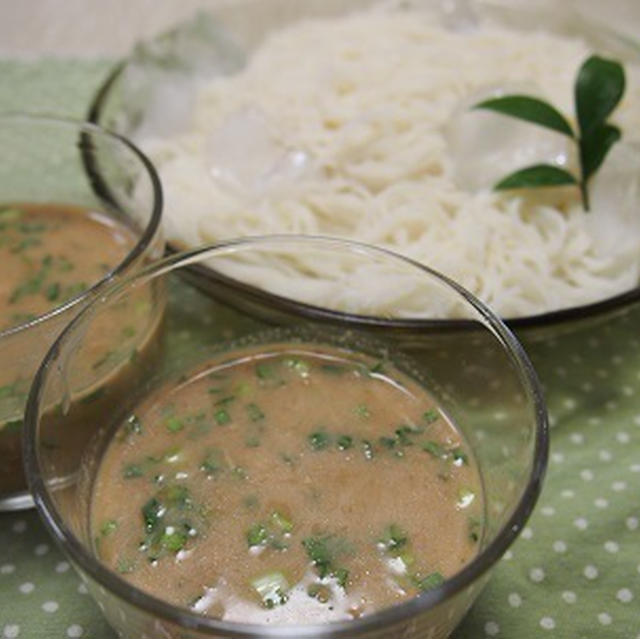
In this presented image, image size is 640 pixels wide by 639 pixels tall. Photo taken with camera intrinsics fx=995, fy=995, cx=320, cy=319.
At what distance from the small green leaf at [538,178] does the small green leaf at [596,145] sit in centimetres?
4

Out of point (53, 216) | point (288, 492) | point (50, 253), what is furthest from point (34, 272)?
point (288, 492)

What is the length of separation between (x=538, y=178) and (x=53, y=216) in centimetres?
85

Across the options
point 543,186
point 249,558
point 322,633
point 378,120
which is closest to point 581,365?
point 543,186

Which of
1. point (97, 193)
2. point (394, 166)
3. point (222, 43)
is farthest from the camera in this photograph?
point (222, 43)

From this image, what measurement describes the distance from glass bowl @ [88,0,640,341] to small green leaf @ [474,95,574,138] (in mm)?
208

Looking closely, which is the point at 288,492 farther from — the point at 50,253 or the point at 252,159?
the point at 252,159

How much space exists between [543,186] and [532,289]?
0.68 ft

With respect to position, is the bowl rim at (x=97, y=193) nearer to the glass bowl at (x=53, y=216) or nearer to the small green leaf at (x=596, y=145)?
the glass bowl at (x=53, y=216)

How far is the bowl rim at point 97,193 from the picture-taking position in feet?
4.33

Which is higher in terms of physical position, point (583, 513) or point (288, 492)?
point (288, 492)

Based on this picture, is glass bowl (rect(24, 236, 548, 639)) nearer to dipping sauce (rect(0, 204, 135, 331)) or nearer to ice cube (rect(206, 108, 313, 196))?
dipping sauce (rect(0, 204, 135, 331))

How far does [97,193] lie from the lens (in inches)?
67.5

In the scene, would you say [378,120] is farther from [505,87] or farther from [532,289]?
[532,289]

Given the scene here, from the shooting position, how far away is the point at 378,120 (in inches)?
75.6
